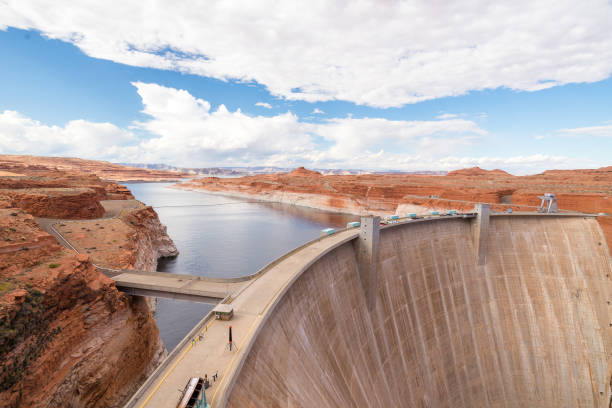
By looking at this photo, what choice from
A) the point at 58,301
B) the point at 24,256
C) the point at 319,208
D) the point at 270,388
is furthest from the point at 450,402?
the point at 319,208

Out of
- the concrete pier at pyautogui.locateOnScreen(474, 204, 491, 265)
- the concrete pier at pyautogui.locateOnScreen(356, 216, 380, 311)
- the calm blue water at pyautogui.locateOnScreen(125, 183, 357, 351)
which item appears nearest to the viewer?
the concrete pier at pyautogui.locateOnScreen(356, 216, 380, 311)

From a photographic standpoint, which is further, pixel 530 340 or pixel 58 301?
pixel 530 340

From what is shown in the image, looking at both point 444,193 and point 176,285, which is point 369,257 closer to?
point 176,285

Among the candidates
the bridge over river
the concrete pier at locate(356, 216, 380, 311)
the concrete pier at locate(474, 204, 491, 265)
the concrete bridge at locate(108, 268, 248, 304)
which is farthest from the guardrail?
the concrete pier at locate(474, 204, 491, 265)

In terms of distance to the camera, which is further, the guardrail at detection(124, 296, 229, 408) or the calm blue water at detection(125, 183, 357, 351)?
the calm blue water at detection(125, 183, 357, 351)

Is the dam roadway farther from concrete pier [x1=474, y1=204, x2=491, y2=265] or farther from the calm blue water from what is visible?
the calm blue water

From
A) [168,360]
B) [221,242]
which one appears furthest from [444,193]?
[168,360]

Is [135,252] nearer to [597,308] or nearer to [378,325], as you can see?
[378,325]
